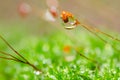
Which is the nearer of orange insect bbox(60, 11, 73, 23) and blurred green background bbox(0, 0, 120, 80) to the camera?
orange insect bbox(60, 11, 73, 23)

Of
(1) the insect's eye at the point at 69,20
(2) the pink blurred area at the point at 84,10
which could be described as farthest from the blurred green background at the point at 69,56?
(1) the insect's eye at the point at 69,20

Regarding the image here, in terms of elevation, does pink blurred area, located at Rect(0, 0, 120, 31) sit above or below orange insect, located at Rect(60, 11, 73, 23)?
above

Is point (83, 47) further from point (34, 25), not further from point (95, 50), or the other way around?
point (34, 25)

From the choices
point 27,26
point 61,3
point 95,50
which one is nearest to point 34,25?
point 27,26

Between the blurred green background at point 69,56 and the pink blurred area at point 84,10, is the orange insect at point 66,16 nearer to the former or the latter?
the blurred green background at point 69,56

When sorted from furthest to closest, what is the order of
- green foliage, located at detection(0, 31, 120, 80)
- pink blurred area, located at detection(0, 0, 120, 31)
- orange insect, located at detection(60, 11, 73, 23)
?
pink blurred area, located at detection(0, 0, 120, 31) < green foliage, located at detection(0, 31, 120, 80) < orange insect, located at detection(60, 11, 73, 23)

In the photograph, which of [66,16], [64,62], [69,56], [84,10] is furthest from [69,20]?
[84,10]

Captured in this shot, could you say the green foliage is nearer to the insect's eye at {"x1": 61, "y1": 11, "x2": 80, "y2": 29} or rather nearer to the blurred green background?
the blurred green background

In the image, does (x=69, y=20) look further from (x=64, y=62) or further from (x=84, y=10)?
(x=84, y=10)

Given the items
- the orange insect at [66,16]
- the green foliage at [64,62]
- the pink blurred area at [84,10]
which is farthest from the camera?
the pink blurred area at [84,10]

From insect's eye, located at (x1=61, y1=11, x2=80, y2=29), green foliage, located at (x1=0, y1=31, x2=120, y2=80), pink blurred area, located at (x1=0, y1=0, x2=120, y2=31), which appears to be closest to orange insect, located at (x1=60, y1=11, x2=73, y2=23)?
insect's eye, located at (x1=61, y1=11, x2=80, y2=29)
